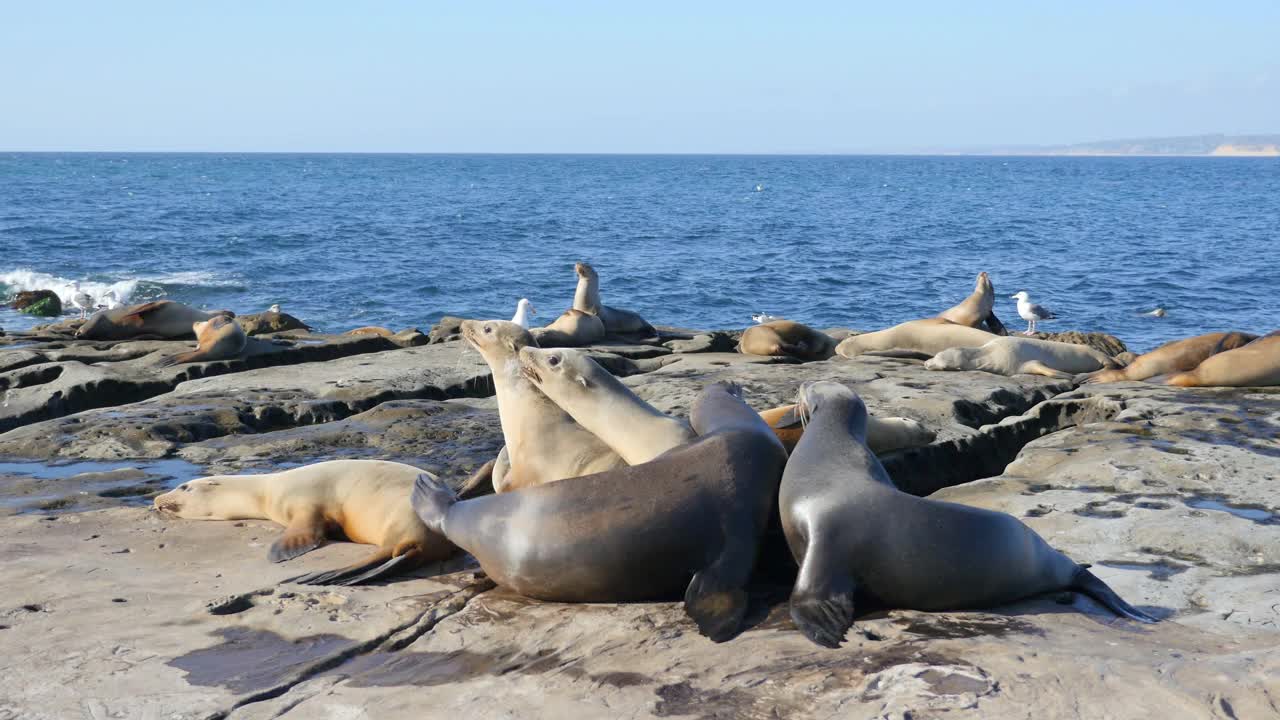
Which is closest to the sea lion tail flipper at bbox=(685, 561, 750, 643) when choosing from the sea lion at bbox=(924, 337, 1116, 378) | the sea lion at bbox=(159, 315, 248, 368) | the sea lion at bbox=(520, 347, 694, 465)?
the sea lion at bbox=(520, 347, 694, 465)

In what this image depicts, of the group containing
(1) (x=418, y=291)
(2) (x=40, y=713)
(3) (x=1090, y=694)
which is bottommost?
(1) (x=418, y=291)

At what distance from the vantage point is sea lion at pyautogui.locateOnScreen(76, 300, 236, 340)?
12.6 meters

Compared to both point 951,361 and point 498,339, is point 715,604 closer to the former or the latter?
point 498,339

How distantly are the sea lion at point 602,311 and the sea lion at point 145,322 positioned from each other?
152 inches

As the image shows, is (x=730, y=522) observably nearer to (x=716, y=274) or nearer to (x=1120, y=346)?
(x=1120, y=346)

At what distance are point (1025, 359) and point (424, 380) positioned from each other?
5.14 m

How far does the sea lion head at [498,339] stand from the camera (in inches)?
227

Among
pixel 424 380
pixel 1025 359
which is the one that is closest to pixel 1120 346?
pixel 1025 359

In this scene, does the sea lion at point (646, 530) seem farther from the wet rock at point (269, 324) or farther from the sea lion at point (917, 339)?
the wet rock at point (269, 324)

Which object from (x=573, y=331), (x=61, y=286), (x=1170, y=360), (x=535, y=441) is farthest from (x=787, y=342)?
(x=61, y=286)

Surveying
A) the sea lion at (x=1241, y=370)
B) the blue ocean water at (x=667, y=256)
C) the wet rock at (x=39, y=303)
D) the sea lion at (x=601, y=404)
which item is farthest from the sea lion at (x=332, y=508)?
the wet rock at (x=39, y=303)

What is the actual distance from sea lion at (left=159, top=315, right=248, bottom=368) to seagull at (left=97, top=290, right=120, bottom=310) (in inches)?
434

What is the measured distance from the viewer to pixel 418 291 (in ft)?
82.5

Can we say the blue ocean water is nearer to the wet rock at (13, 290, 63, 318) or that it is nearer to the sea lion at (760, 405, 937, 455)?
the wet rock at (13, 290, 63, 318)
